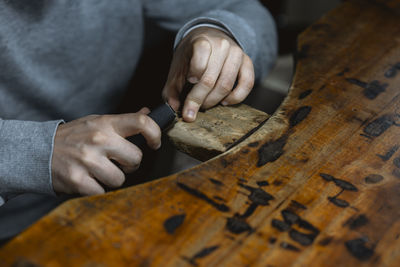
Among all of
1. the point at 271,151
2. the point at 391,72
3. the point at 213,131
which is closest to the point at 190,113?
the point at 213,131

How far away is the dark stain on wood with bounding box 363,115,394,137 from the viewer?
1.89 ft

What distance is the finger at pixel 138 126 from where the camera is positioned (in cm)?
56

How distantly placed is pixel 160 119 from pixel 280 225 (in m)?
0.26

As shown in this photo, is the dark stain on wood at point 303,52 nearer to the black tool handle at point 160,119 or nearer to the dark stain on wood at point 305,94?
the dark stain on wood at point 305,94

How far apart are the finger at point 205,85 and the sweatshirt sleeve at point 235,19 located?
0.42ft

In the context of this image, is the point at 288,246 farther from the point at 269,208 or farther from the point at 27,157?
the point at 27,157

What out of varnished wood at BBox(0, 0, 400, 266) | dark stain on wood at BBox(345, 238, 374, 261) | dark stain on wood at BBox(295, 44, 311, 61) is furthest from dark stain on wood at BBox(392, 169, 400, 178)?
dark stain on wood at BBox(295, 44, 311, 61)

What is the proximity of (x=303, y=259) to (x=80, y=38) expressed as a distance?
68cm

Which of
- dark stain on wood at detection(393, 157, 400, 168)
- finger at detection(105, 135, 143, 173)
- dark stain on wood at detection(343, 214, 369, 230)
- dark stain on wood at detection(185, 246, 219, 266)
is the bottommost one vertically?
finger at detection(105, 135, 143, 173)

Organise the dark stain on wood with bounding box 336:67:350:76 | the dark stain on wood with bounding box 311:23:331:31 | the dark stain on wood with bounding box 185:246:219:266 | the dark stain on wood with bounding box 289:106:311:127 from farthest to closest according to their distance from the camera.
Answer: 1. the dark stain on wood with bounding box 311:23:331:31
2. the dark stain on wood with bounding box 336:67:350:76
3. the dark stain on wood with bounding box 289:106:311:127
4. the dark stain on wood with bounding box 185:246:219:266

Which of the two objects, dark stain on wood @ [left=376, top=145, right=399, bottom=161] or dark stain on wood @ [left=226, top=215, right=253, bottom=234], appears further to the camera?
dark stain on wood @ [left=376, top=145, right=399, bottom=161]

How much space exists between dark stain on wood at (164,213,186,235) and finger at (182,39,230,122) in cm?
22

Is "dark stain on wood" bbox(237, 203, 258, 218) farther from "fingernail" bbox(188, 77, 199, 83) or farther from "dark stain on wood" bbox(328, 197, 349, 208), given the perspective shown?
"fingernail" bbox(188, 77, 199, 83)

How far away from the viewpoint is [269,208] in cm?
45
